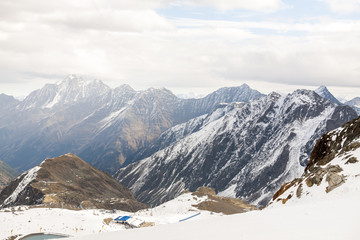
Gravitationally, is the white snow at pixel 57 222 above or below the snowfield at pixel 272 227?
below

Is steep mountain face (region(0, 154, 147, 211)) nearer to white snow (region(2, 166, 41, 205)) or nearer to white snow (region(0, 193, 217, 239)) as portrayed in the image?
white snow (region(2, 166, 41, 205))

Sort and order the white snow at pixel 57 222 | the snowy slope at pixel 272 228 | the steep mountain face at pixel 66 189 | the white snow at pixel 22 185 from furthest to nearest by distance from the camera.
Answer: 1. the white snow at pixel 22 185
2. the steep mountain face at pixel 66 189
3. the white snow at pixel 57 222
4. the snowy slope at pixel 272 228

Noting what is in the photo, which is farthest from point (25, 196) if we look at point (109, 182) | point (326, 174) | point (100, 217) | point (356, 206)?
point (356, 206)

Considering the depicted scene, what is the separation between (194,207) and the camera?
281 feet

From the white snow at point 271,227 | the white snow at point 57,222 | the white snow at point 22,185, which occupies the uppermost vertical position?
the white snow at point 271,227

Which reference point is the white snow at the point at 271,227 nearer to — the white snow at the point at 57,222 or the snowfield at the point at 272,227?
the snowfield at the point at 272,227

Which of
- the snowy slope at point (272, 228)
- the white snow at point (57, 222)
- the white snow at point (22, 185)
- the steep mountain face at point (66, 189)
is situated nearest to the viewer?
the snowy slope at point (272, 228)

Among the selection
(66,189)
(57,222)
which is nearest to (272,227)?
(57,222)

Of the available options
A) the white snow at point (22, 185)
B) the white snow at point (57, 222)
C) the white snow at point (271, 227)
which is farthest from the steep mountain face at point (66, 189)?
the white snow at point (271, 227)

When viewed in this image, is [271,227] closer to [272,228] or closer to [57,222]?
[272,228]

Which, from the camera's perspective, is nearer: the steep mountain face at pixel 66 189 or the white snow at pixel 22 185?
the steep mountain face at pixel 66 189

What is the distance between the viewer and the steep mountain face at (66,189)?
127 metres

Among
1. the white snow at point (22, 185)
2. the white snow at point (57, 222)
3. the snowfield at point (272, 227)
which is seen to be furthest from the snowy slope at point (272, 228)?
the white snow at point (22, 185)

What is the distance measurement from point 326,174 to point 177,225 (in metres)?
21.3
